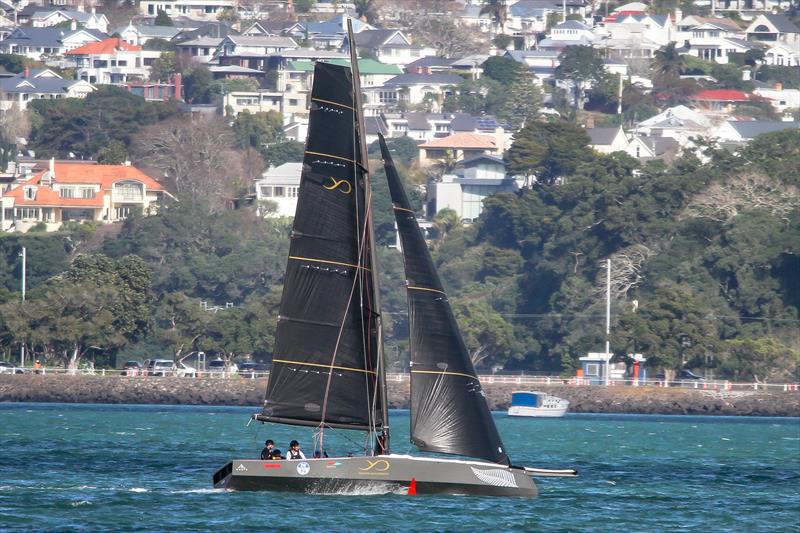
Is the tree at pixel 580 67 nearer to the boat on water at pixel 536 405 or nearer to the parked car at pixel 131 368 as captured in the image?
the parked car at pixel 131 368

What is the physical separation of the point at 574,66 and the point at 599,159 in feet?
281

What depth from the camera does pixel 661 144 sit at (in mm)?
165250

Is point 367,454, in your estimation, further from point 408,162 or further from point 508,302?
point 408,162

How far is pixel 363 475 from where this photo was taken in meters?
35.1

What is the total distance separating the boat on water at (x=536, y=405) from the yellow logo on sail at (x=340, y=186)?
53.0 m

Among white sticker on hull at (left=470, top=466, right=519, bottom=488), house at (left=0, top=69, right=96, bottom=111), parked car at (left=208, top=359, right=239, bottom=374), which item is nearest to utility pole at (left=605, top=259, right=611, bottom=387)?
parked car at (left=208, top=359, right=239, bottom=374)

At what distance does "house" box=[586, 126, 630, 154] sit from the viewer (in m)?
162

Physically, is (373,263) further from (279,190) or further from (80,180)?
(279,190)

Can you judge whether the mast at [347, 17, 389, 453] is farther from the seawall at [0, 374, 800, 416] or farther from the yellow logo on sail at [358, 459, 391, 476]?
the seawall at [0, 374, 800, 416]

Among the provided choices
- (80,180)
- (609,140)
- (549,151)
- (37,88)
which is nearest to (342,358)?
(549,151)

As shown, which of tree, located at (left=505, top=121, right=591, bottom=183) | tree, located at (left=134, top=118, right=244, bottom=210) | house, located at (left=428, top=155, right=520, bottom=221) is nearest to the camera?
tree, located at (left=505, top=121, right=591, bottom=183)

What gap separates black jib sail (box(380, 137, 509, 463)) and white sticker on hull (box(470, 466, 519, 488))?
234 mm

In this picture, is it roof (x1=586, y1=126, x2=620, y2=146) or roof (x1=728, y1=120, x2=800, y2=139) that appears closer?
roof (x1=586, y1=126, x2=620, y2=146)

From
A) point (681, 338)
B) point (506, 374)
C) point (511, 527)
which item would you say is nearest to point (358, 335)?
point (511, 527)
